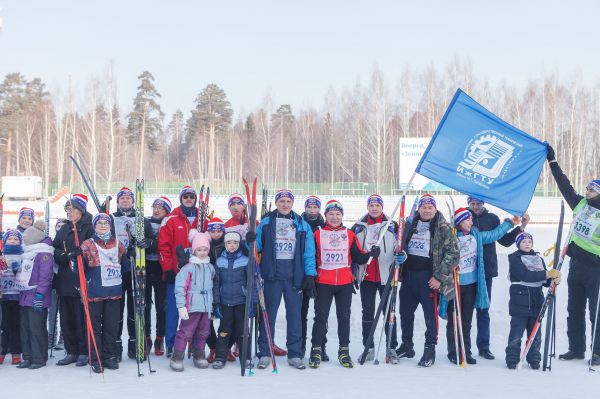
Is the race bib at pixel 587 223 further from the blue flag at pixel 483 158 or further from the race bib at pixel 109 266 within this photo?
the race bib at pixel 109 266

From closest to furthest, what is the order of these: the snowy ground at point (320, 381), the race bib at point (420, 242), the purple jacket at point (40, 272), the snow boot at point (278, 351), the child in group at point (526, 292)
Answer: the snowy ground at point (320, 381)
the purple jacket at point (40, 272)
the child in group at point (526, 292)
the race bib at point (420, 242)
the snow boot at point (278, 351)

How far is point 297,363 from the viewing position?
5.43m

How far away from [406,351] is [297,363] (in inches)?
48.5

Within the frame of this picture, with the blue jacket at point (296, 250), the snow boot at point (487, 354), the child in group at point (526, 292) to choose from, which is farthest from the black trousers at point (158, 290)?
the child in group at point (526, 292)

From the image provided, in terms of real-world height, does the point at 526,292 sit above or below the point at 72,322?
above

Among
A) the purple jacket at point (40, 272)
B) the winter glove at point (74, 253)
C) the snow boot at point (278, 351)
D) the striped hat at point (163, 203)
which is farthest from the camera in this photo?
the striped hat at point (163, 203)

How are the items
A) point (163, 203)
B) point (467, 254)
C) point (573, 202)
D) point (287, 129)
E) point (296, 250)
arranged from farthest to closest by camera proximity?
point (287, 129) → point (163, 203) → point (573, 202) → point (467, 254) → point (296, 250)

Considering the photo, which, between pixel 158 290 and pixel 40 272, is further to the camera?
pixel 158 290

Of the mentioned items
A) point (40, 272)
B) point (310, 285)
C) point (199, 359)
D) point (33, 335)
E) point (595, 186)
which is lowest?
point (199, 359)

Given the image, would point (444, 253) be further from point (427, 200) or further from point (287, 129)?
point (287, 129)

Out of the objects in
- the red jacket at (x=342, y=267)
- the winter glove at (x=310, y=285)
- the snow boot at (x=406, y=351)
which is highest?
the red jacket at (x=342, y=267)

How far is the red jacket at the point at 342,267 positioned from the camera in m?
5.54

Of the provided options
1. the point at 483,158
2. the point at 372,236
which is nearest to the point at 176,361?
the point at 372,236

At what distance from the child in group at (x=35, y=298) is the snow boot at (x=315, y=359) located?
2.58 m
